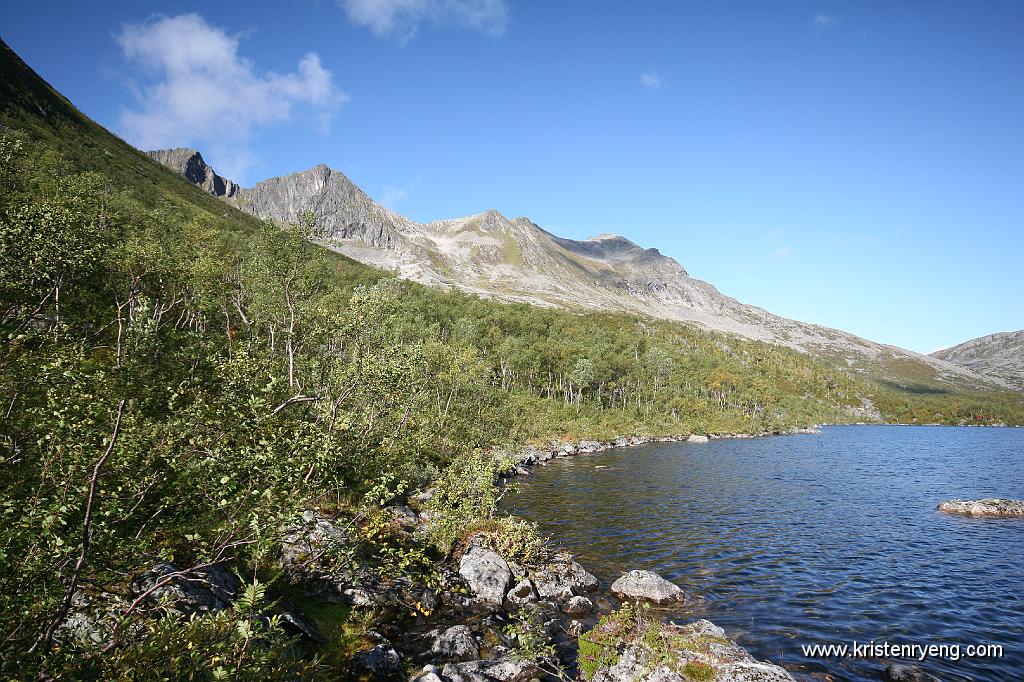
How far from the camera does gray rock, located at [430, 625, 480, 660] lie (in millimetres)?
16828

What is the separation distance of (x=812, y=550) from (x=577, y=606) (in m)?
18.8

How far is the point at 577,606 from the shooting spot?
850 inches

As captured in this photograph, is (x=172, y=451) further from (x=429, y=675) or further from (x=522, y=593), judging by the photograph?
(x=522, y=593)

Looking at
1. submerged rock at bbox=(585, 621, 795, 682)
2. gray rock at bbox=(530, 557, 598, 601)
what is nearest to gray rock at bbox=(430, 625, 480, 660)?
submerged rock at bbox=(585, 621, 795, 682)

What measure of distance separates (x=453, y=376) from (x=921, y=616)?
41.5 metres

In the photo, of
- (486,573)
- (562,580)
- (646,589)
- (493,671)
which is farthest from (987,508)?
(493,671)

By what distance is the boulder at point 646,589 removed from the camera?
73.9 ft

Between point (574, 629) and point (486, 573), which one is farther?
point (486, 573)

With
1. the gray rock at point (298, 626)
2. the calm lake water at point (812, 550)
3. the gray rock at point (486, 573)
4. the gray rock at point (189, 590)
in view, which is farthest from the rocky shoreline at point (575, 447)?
the gray rock at point (189, 590)

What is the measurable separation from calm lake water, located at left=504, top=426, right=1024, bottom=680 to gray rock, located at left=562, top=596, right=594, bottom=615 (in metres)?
4.28

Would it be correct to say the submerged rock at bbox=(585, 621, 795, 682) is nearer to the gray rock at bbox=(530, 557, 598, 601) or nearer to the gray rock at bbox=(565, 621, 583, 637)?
the gray rock at bbox=(565, 621, 583, 637)

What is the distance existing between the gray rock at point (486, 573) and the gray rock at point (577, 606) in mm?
2911

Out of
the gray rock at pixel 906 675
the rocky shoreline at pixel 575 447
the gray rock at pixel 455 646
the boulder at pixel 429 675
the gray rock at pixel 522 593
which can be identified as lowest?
the rocky shoreline at pixel 575 447

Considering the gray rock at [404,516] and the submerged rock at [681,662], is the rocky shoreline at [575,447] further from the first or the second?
the submerged rock at [681,662]
